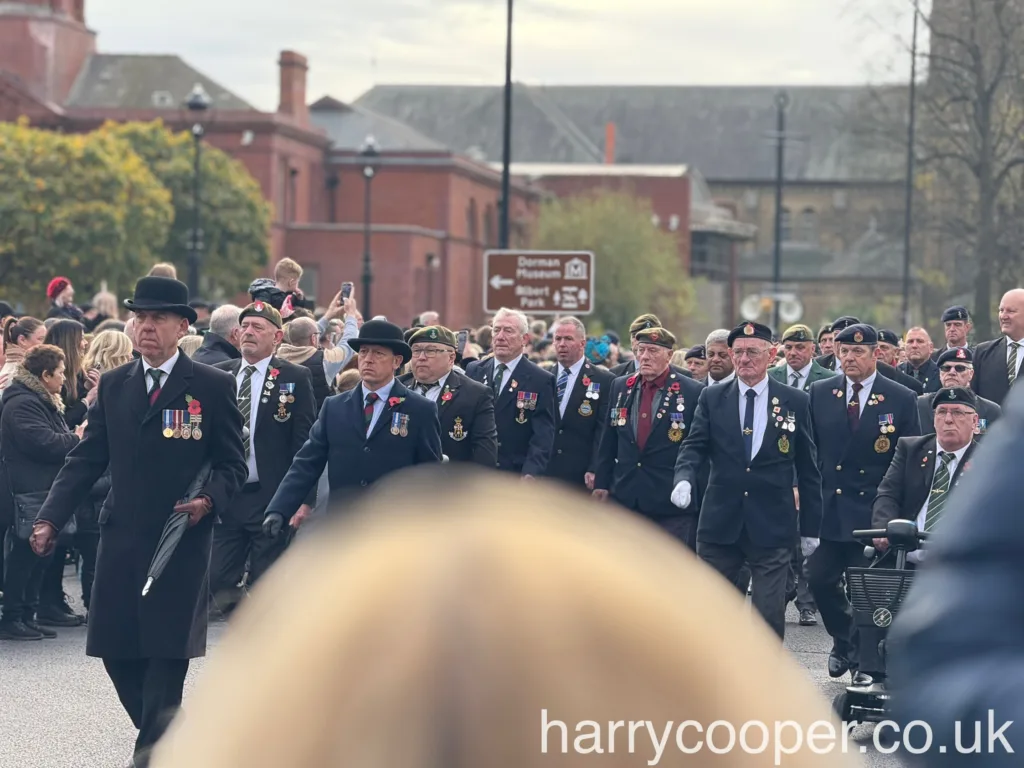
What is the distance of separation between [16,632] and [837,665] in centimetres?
529

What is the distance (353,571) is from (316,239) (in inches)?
3181

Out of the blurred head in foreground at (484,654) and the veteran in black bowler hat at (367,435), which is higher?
the blurred head in foreground at (484,654)

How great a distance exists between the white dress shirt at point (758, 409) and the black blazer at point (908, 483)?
794mm

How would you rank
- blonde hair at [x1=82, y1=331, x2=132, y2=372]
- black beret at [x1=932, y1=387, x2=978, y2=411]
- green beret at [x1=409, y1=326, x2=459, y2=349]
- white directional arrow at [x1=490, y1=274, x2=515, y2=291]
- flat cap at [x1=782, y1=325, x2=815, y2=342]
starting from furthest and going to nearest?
1. white directional arrow at [x1=490, y1=274, x2=515, y2=291]
2. flat cap at [x1=782, y1=325, x2=815, y2=342]
3. blonde hair at [x1=82, y1=331, x2=132, y2=372]
4. green beret at [x1=409, y1=326, x2=459, y2=349]
5. black beret at [x1=932, y1=387, x2=978, y2=411]

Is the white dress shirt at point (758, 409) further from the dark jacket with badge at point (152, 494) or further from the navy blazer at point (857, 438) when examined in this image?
the dark jacket with badge at point (152, 494)

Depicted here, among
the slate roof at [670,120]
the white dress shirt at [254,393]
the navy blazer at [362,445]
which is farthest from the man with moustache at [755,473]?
the slate roof at [670,120]

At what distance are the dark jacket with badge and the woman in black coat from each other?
435 centimetres

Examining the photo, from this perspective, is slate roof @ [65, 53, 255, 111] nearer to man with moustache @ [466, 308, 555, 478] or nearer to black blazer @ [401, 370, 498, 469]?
man with moustache @ [466, 308, 555, 478]

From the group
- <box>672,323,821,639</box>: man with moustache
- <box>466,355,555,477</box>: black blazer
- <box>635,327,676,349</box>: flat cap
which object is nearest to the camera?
<box>672,323,821,639</box>: man with moustache

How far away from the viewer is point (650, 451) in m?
12.2

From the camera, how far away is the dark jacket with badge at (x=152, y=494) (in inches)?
296

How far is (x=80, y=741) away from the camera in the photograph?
8711 millimetres

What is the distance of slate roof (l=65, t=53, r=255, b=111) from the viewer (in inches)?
3440

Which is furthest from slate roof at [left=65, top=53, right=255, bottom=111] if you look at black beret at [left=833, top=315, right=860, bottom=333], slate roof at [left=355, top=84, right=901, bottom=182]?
black beret at [left=833, top=315, right=860, bottom=333]
